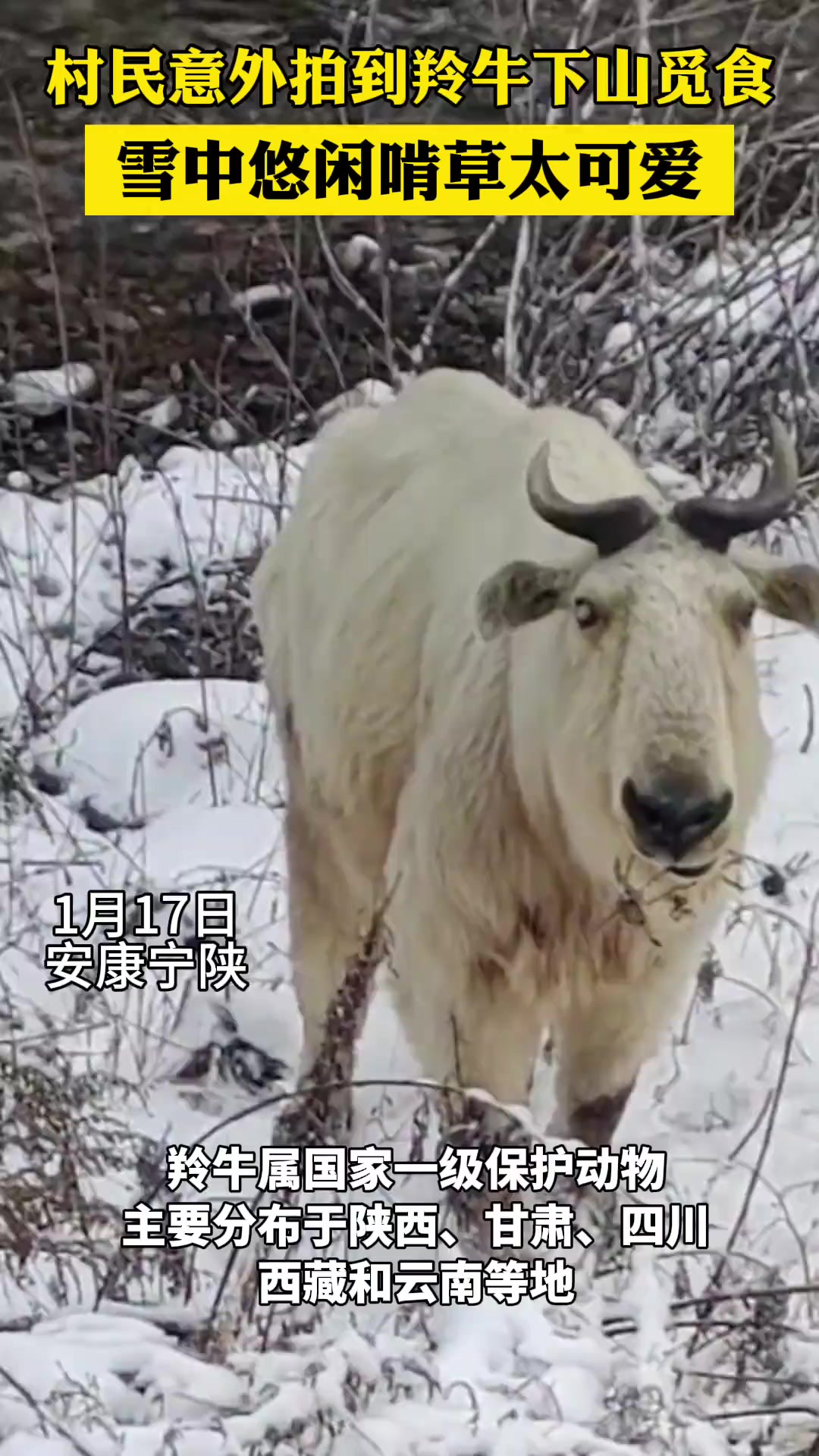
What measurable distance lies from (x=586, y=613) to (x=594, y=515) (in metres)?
0.16

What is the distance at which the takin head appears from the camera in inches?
115

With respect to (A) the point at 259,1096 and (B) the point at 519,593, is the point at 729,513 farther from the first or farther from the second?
(A) the point at 259,1096

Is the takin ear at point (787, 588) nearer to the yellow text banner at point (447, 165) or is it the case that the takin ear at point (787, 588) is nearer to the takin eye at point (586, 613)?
the takin eye at point (586, 613)

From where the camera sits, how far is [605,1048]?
3.87 meters

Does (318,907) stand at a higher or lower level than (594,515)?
lower

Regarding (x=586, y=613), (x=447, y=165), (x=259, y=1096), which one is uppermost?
(x=447, y=165)

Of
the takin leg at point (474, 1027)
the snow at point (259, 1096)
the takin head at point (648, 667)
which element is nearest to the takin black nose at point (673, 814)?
the takin head at point (648, 667)

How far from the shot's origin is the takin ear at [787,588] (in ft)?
10.8

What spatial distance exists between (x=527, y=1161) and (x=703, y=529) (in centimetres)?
111

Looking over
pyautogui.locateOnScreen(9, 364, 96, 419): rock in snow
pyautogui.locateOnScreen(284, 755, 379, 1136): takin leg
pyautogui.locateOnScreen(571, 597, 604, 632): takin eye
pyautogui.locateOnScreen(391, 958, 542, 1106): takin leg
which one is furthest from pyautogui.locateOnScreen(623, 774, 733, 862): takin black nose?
pyautogui.locateOnScreen(9, 364, 96, 419): rock in snow

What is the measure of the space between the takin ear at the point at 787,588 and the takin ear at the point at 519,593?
33cm

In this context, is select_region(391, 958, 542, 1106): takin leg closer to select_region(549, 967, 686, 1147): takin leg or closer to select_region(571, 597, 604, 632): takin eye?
select_region(549, 967, 686, 1147): takin leg

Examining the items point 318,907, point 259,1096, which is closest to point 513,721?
point 318,907

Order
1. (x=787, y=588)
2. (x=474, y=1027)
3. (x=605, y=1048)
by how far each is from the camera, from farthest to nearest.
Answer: (x=605, y=1048) → (x=474, y=1027) → (x=787, y=588)
